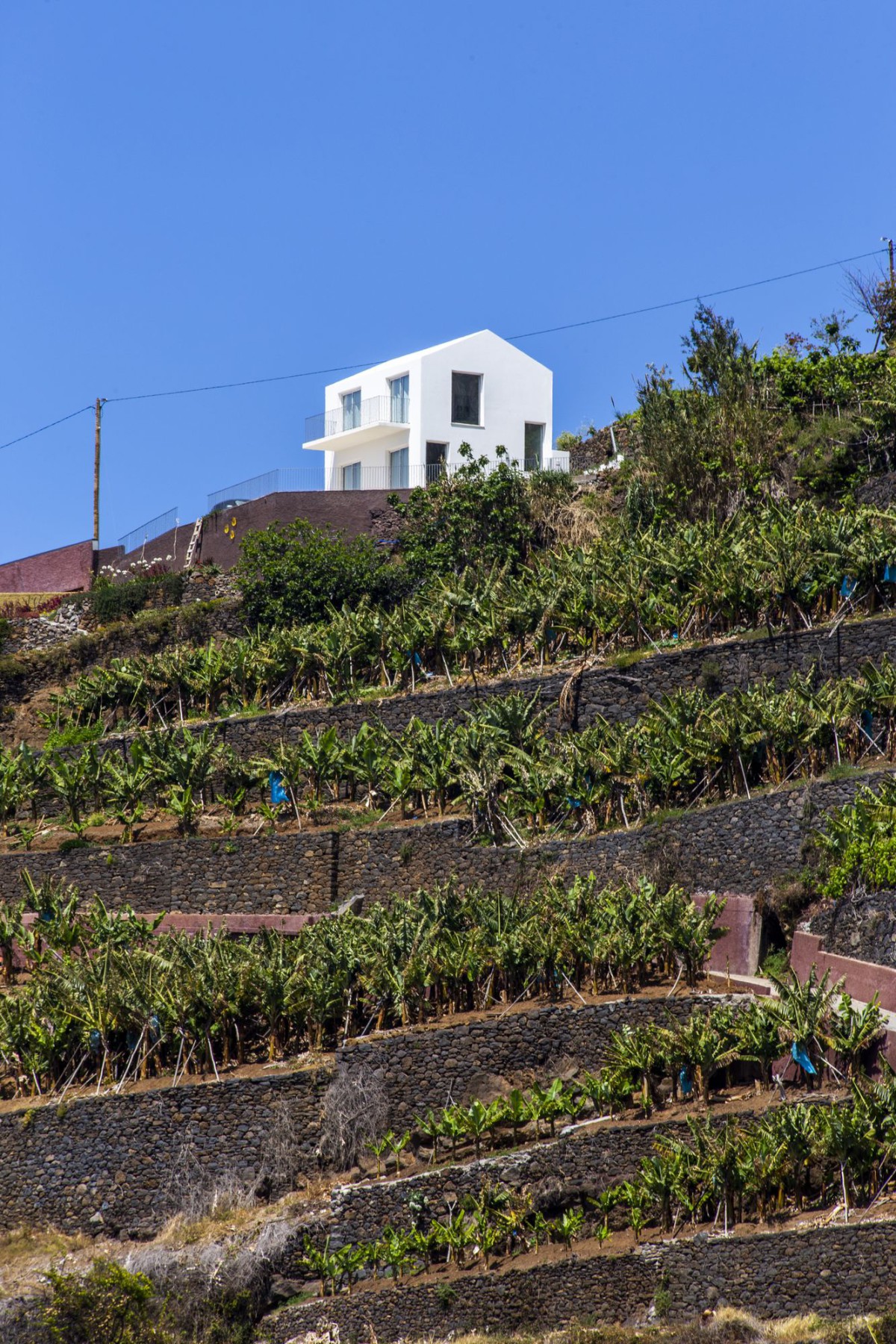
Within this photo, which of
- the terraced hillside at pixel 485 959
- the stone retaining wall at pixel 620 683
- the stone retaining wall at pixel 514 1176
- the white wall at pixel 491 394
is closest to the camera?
the terraced hillside at pixel 485 959

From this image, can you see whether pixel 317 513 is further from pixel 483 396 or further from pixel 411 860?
pixel 411 860

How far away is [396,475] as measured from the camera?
46969 millimetres

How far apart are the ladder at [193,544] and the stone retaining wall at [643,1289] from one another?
2734cm

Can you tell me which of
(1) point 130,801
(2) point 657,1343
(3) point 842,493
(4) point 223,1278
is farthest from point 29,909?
(3) point 842,493

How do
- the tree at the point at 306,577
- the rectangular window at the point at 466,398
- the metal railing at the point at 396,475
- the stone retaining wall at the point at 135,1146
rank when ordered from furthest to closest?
the rectangular window at the point at 466,398 → the metal railing at the point at 396,475 → the tree at the point at 306,577 → the stone retaining wall at the point at 135,1146

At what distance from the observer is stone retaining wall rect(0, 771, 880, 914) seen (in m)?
24.0

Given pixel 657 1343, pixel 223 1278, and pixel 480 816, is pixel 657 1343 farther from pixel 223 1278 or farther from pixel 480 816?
pixel 480 816

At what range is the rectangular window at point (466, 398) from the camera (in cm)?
4822

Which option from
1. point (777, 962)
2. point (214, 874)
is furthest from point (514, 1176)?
point (214, 874)

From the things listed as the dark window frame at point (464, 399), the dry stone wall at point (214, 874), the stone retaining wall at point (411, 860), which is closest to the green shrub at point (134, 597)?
the dark window frame at point (464, 399)

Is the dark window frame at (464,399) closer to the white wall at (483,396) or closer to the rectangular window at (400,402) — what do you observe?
the white wall at (483,396)

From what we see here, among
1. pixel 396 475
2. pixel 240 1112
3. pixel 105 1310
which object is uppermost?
pixel 396 475

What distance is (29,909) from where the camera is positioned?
2791 centimetres

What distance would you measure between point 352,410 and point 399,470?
3.69 metres
